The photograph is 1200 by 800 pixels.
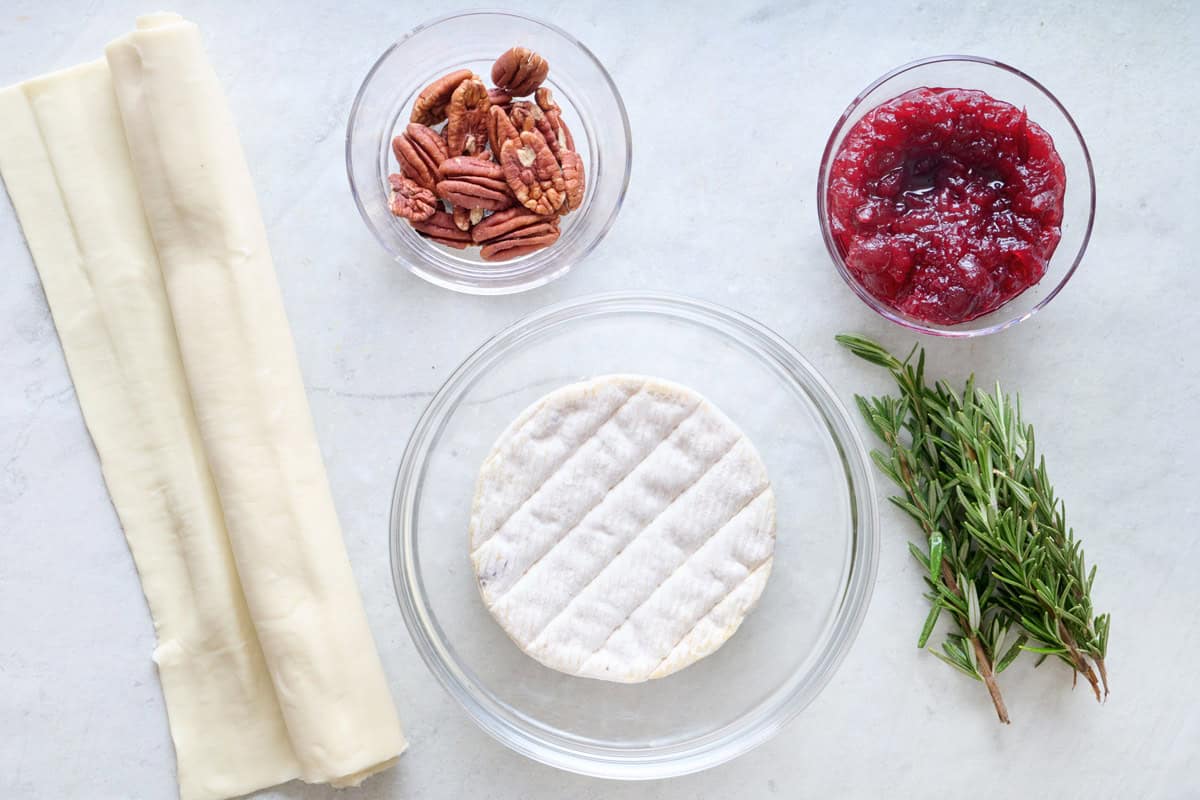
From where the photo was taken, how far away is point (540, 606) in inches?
59.6

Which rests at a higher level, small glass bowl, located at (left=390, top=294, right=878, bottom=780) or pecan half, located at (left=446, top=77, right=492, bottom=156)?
pecan half, located at (left=446, top=77, right=492, bottom=156)

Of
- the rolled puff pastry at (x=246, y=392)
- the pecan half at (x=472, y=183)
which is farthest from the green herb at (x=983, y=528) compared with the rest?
the rolled puff pastry at (x=246, y=392)

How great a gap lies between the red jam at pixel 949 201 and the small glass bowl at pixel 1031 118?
3 centimetres

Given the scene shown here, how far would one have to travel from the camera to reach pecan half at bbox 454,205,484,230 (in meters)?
1.57

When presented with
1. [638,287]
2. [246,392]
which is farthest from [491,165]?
[246,392]

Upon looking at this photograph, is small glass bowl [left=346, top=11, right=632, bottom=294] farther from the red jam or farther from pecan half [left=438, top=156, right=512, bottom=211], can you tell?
the red jam

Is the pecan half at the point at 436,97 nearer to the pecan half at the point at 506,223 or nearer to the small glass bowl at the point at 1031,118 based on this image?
the pecan half at the point at 506,223

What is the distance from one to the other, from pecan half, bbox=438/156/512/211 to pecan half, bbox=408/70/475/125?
10 cm

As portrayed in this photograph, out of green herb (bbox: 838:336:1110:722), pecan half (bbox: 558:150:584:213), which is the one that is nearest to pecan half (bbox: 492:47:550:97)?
pecan half (bbox: 558:150:584:213)

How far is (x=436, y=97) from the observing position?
157 cm

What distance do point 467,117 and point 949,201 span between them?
2.68ft

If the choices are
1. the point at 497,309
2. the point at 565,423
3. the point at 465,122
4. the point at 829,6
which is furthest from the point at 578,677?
the point at 829,6

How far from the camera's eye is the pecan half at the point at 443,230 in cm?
158

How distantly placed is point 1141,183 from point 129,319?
1802 millimetres
